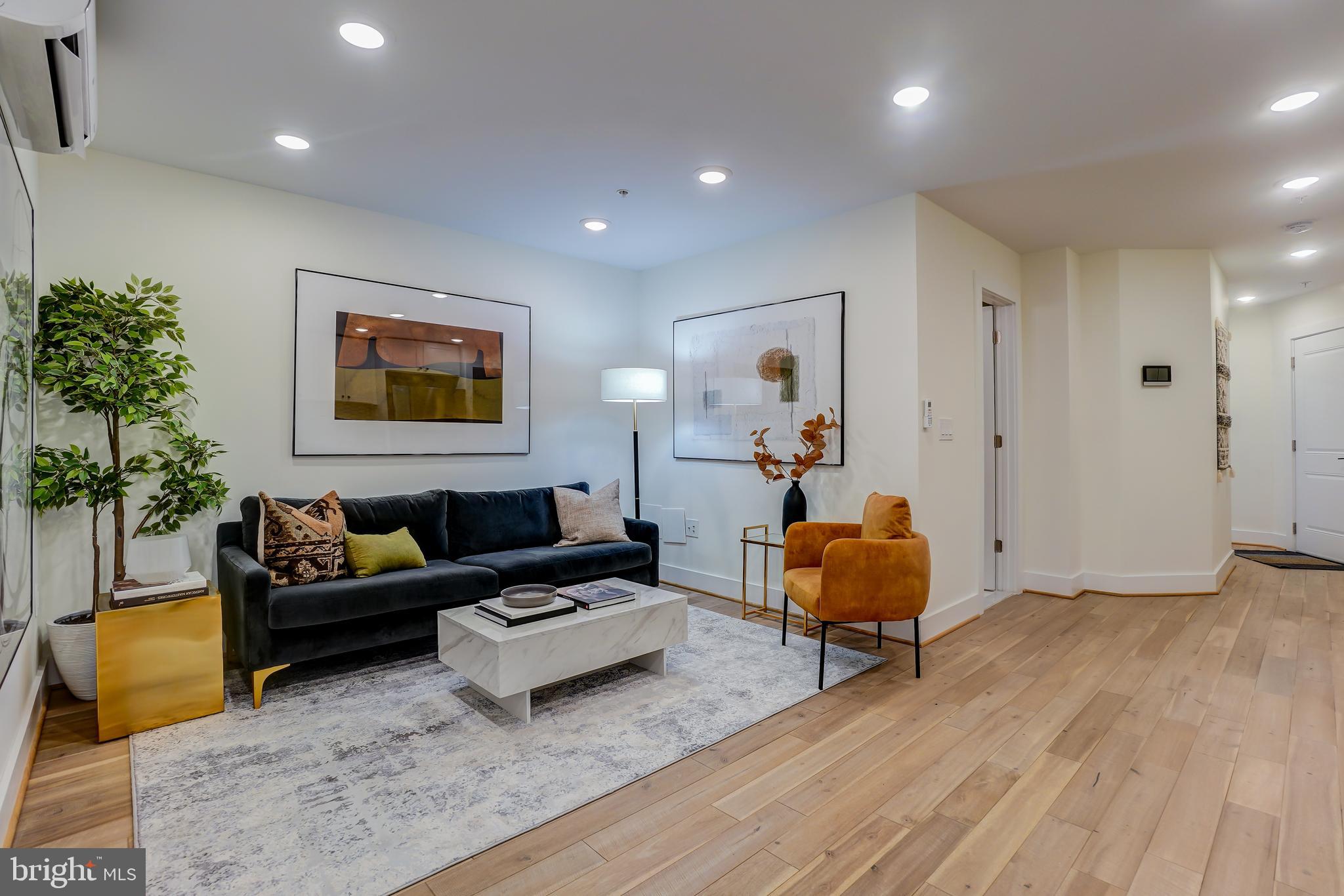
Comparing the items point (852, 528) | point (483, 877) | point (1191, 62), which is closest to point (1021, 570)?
point (852, 528)

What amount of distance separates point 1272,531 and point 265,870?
887cm

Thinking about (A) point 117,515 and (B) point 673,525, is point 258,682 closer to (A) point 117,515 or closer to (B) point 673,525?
(A) point 117,515

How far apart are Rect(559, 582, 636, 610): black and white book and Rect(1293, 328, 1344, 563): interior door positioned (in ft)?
22.6

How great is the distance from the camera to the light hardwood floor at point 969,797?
1672mm

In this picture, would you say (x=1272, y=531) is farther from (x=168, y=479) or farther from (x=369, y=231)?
(x=168, y=479)

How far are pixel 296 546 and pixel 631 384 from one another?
2.35 m

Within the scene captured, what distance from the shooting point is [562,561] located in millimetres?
3789

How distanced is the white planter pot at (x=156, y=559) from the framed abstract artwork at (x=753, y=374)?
124 inches

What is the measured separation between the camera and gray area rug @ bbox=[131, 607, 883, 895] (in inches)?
68.2

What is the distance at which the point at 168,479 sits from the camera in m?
2.95

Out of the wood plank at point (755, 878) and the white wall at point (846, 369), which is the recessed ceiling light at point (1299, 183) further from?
the wood plank at point (755, 878)

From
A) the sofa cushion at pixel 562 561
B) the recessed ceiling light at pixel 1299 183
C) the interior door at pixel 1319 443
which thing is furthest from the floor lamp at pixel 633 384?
the interior door at pixel 1319 443

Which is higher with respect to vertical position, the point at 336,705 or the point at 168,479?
the point at 168,479

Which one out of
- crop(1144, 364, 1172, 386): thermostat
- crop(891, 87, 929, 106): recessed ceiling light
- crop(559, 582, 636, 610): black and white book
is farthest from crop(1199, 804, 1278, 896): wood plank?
crop(1144, 364, 1172, 386): thermostat
